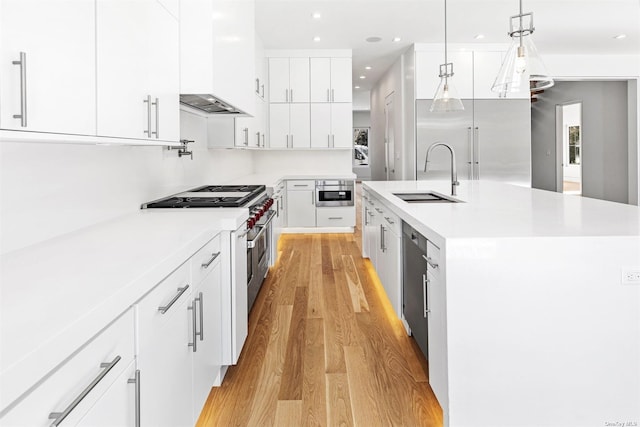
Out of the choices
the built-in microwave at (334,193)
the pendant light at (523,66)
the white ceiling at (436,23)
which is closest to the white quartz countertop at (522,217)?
the pendant light at (523,66)

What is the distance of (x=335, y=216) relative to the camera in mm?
6953

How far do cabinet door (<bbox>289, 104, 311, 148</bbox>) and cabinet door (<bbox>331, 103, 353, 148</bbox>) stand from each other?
14.8 inches

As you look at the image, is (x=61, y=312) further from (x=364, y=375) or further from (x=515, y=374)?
(x=364, y=375)

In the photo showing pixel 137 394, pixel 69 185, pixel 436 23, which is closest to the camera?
pixel 137 394

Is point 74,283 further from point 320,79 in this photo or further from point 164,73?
point 320,79

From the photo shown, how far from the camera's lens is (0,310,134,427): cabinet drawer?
2.48 feet

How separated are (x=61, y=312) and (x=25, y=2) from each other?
804 mm

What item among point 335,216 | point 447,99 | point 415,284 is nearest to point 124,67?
point 415,284

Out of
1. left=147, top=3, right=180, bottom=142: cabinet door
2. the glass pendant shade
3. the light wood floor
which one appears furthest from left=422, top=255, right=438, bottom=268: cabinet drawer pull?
the glass pendant shade

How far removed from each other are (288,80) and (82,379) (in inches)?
254

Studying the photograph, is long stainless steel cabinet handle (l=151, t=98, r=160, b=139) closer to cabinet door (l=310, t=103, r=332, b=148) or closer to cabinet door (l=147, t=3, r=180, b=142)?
cabinet door (l=147, t=3, r=180, b=142)

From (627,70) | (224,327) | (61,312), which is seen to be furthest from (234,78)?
(627,70)

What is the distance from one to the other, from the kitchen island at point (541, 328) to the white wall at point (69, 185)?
5.07 feet

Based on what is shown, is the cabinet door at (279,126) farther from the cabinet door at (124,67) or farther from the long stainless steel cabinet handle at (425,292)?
the long stainless steel cabinet handle at (425,292)
